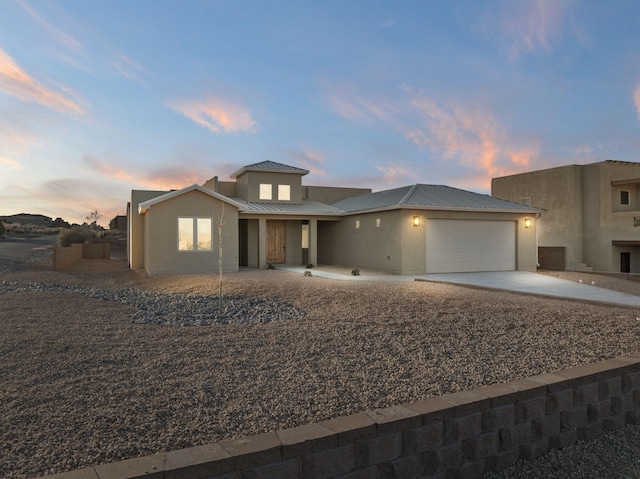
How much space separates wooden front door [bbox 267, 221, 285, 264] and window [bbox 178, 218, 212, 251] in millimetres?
3751

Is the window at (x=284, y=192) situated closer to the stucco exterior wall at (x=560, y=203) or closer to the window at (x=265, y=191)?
the window at (x=265, y=191)

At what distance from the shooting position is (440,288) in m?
10.9

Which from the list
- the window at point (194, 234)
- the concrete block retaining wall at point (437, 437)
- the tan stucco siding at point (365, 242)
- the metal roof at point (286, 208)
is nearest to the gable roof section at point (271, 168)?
the metal roof at point (286, 208)

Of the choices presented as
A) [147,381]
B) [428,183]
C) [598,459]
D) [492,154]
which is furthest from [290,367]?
[492,154]

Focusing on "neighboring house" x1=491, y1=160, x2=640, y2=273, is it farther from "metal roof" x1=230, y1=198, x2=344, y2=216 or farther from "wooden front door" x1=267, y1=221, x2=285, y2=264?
"wooden front door" x1=267, y1=221, x2=285, y2=264

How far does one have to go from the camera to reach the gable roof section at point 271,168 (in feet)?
61.6

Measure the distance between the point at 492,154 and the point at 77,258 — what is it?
2107 centimetres

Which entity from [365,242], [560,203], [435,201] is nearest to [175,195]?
[365,242]

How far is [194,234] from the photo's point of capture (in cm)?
1552

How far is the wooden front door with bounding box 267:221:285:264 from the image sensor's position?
19.0 metres

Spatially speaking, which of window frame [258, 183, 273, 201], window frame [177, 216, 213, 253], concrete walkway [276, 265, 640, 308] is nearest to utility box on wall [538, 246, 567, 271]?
concrete walkway [276, 265, 640, 308]

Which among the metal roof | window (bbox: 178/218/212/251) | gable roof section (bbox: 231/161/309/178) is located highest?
gable roof section (bbox: 231/161/309/178)

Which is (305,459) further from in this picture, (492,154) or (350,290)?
(492,154)

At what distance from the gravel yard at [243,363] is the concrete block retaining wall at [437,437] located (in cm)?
36
